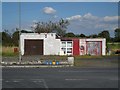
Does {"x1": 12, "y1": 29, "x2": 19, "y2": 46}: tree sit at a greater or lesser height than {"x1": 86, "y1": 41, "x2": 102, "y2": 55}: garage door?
greater

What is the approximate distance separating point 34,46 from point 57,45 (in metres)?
3.78

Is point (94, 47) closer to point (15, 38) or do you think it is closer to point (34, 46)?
point (34, 46)

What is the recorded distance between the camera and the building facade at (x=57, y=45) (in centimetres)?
5609

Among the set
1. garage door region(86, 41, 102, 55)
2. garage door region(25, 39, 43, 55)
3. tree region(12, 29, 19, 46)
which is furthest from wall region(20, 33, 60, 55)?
tree region(12, 29, 19, 46)

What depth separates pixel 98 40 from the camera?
186 ft

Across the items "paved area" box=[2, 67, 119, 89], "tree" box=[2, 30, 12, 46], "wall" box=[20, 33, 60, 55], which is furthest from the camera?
"tree" box=[2, 30, 12, 46]

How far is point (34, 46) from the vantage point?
186ft

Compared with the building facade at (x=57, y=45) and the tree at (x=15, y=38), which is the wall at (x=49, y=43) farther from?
the tree at (x=15, y=38)

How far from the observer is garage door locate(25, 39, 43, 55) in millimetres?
56531

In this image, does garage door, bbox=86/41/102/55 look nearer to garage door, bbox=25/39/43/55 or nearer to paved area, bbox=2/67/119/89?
garage door, bbox=25/39/43/55

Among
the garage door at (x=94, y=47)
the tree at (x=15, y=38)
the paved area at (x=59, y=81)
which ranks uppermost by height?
the tree at (x=15, y=38)

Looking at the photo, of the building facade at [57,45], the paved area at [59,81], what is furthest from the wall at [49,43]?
the paved area at [59,81]

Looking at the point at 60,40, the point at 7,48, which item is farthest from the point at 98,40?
the point at 7,48

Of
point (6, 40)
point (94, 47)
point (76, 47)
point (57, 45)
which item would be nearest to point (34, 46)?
point (57, 45)
